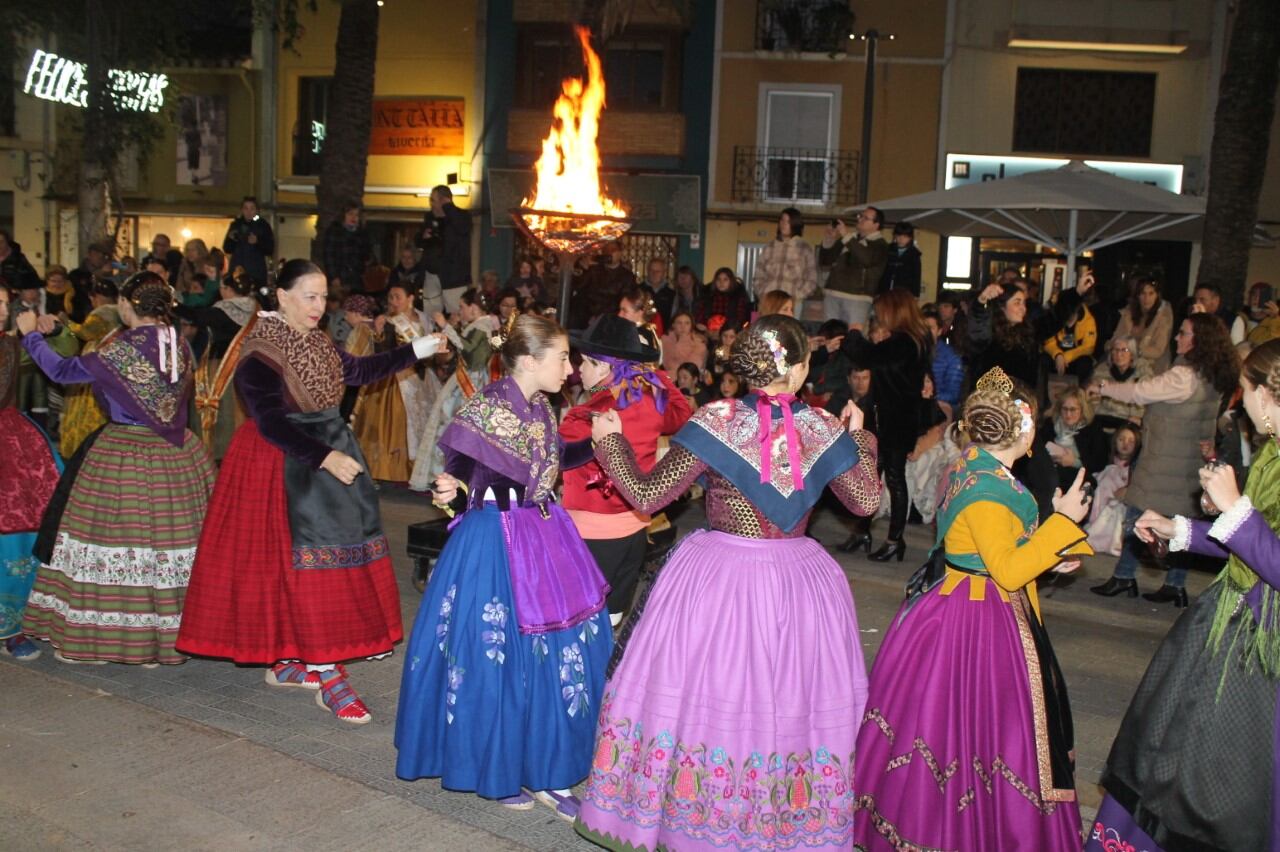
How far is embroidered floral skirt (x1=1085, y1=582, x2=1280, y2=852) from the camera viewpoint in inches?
142

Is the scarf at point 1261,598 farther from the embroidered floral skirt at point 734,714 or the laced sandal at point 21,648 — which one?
the laced sandal at point 21,648

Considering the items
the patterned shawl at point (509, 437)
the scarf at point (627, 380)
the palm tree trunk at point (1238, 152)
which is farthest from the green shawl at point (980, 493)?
the palm tree trunk at point (1238, 152)

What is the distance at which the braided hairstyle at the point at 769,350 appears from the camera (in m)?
4.20

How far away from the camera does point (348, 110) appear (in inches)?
664

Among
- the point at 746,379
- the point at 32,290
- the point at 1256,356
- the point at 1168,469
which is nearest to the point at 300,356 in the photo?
the point at 746,379

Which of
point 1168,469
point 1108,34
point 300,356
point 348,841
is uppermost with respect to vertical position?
point 1108,34

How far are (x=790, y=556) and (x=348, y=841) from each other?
1.90 metres

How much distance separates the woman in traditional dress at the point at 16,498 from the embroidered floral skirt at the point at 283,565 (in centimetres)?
147

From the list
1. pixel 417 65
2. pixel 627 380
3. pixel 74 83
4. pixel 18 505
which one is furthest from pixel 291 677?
pixel 74 83

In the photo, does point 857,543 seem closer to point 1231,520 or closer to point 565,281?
point 565,281

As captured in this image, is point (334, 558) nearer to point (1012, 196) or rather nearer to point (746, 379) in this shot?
point (746, 379)

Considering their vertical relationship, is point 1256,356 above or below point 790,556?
above

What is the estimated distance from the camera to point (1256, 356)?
3.82 metres

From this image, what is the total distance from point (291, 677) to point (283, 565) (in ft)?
2.64
